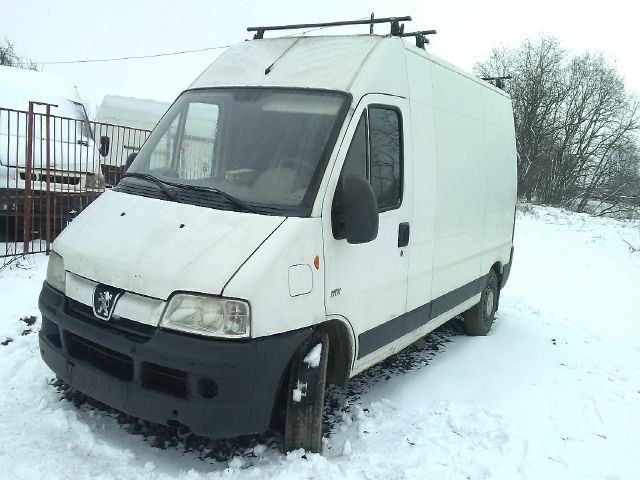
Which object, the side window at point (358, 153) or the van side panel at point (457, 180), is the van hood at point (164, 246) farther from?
the van side panel at point (457, 180)

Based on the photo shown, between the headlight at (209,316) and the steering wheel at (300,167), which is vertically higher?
the steering wheel at (300,167)

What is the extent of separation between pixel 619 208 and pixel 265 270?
3490 centimetres

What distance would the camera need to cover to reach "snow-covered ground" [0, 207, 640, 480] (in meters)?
3.16

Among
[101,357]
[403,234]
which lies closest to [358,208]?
[403,234]

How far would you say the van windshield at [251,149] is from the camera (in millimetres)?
3400

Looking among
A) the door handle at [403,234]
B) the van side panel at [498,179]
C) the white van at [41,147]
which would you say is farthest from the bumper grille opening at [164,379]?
the white van at [41,147]

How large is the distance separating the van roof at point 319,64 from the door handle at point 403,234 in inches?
39.1

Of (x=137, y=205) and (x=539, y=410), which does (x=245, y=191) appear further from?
(x=539, y=410)

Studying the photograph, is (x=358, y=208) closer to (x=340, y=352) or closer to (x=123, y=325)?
(x=340, y=352)

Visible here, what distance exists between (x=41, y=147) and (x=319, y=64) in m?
5.65

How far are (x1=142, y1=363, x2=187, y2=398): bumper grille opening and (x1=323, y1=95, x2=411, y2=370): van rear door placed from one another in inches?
38.0

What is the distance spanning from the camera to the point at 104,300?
312 centimetres

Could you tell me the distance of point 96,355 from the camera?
3225 mm

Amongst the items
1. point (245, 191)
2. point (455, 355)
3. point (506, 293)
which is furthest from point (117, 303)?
point (506, 293)
